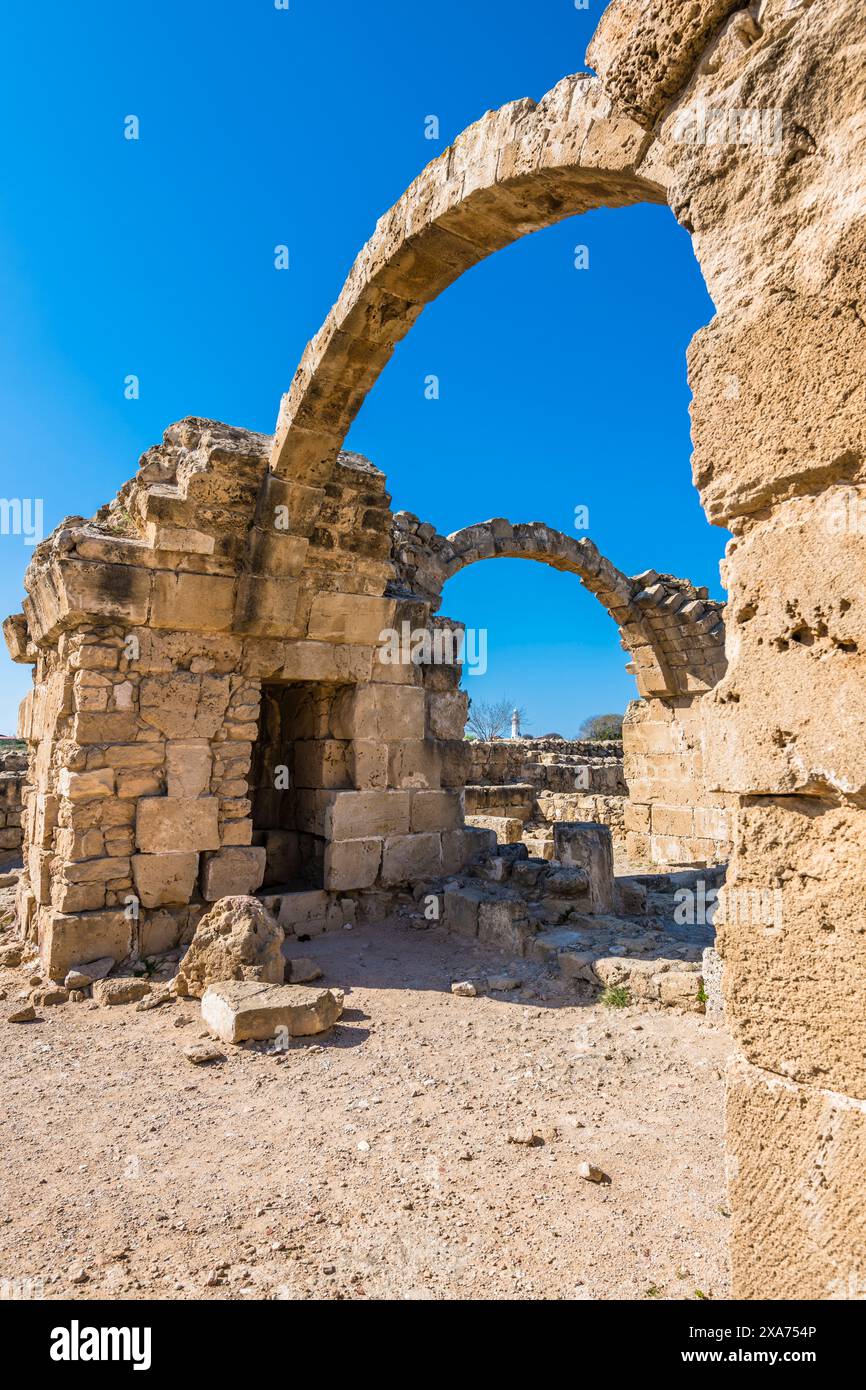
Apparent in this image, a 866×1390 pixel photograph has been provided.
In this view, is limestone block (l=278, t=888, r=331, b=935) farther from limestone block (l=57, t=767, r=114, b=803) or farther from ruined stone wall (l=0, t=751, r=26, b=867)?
ruined stone wall (l=0, t=751, r=26, b=867)

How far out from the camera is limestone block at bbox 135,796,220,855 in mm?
5184

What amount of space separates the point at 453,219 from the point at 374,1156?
162 inches

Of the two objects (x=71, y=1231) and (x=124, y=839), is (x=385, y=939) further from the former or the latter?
(x=71, y=1231)

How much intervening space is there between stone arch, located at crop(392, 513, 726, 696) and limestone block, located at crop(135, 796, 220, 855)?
4345 millimetres

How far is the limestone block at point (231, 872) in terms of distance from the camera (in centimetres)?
541

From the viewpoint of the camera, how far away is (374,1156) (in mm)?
2746

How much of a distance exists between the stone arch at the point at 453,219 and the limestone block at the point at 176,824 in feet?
8.01

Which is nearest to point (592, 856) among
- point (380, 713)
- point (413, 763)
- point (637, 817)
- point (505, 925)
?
A: point (505, 925)

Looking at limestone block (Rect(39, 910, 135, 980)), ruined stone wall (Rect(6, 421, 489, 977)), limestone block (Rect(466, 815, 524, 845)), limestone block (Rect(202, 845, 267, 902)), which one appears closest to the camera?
limestone block (Rect(39, 910, 135, 980))

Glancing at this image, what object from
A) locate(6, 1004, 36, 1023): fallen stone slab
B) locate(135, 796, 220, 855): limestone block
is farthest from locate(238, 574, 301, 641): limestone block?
locate(6, 1004, 36, 1023): fallen stone slab

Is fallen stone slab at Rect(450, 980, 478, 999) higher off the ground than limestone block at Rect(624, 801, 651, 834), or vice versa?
limestone block at Rect(624, 801, 651, 834)

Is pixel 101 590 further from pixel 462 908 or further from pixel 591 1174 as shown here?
pixel 591 1174
